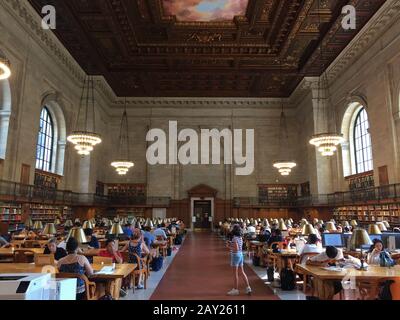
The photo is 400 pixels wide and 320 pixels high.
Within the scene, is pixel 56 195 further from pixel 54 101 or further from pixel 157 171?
pixel 157 171

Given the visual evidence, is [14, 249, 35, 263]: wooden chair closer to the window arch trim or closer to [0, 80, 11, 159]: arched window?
[0, 80, 11, 159]: arched window

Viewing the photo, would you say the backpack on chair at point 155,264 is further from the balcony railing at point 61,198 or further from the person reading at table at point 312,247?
the balcony railing at point 61,198

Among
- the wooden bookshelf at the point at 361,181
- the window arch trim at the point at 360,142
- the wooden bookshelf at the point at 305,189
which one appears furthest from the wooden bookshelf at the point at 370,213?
the wooden bookshelf at the point at 305,189

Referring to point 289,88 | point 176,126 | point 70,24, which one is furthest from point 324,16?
point 176,126

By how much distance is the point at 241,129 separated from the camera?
75.6ft

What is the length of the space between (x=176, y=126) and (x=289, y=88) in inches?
320

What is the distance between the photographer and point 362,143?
16297 millimetres

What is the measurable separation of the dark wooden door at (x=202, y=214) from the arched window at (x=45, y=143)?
10.0 meters

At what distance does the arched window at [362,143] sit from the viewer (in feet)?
51.3

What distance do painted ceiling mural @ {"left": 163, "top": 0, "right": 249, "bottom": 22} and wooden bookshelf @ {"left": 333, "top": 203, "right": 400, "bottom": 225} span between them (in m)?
9.74

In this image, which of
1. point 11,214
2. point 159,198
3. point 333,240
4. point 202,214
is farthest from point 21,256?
point 202,214

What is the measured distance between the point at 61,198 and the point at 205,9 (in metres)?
11.1

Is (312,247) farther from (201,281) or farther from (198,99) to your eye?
(198,99)

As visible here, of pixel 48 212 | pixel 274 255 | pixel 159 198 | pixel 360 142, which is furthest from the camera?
pixel 159 198
